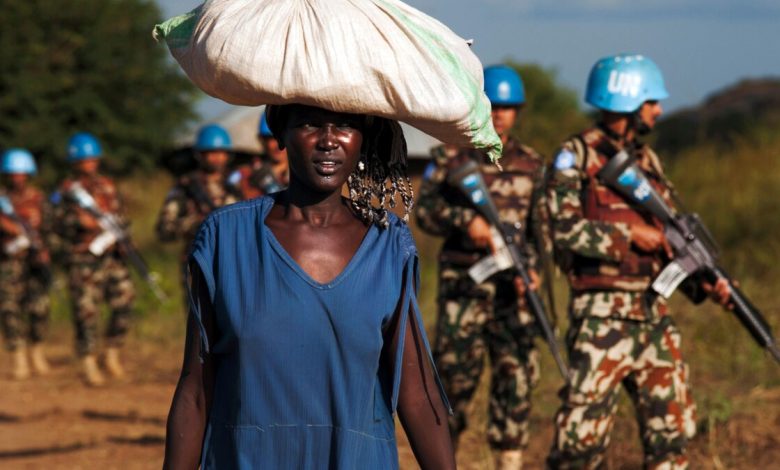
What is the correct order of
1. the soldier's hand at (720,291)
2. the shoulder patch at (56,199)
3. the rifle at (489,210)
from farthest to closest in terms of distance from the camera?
1. the shoulder patch at (56,199)
2. the rifle at (489,210)
3. the soldier's hand at (720,291)

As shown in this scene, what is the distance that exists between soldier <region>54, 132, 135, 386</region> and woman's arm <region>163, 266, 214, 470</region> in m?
9.22

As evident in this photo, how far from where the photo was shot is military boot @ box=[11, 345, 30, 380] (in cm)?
1343

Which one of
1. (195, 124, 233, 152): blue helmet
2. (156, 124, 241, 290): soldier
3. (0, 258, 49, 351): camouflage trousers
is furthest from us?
(0, 258, 49, 351): camouflage trousers

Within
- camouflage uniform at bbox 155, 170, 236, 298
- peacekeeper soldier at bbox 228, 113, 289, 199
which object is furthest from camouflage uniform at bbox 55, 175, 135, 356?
peacekeeper soldier at bbox 228, 113, 289, 199

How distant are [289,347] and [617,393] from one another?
10.9 ft

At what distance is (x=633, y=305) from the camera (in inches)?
243

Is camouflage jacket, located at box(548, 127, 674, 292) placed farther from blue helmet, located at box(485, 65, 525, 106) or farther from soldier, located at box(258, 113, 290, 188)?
soldier, located at box(258, 113, 290, 188)

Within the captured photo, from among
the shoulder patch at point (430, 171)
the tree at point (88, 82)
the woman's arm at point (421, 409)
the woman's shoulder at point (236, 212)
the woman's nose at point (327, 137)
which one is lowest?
the woman's arm at point (421, 409)

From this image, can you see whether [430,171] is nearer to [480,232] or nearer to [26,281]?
[480,232]

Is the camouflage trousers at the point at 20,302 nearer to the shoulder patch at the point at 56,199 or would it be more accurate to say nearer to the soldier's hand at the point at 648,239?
the shoulder patch at the point at 56,199

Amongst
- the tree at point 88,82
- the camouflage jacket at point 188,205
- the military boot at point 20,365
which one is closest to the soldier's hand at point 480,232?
the camouflage jacket at point 188,205

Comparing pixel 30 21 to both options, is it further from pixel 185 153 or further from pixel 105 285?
pixel 105 285

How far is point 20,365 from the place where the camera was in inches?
531

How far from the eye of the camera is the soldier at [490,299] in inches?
290
